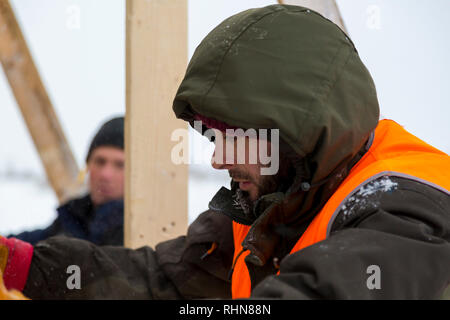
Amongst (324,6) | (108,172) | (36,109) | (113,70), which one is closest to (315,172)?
(324,6)

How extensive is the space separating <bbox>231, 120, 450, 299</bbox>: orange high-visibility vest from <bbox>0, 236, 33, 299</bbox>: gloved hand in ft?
1.69

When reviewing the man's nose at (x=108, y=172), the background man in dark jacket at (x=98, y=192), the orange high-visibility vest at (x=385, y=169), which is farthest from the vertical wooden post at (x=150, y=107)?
the man's nose at (x=108, y=172)

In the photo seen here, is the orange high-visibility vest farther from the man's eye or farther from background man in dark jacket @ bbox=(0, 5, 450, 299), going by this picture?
the man's eye

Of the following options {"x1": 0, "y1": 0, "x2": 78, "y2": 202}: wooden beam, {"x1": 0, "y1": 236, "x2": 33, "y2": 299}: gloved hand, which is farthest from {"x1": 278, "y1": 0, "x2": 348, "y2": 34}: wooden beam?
{"x1": 0, "y1": 0, "x2": 78, "y2": 202}: wooden beam

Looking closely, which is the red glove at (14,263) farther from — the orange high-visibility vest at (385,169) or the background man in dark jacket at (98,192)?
the background man in dark jacket at (98,192)

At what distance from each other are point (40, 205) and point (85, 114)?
106cm

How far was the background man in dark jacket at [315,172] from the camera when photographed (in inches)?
35.5

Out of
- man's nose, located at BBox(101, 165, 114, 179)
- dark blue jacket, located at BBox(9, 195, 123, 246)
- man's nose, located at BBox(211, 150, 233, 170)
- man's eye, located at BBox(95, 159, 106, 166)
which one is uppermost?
man's nose, located at BBox(211, 150, 233, 170)

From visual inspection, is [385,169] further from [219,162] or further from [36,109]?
[36,109]

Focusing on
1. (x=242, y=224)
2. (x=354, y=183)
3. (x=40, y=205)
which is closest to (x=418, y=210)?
(x=354, y=183)

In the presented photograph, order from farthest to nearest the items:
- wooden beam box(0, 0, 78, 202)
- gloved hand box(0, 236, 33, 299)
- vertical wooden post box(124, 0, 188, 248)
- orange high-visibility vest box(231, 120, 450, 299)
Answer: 1. wooden beam box(0, 0, 78, 202)
2. vertical wooden post box(124, 0, 188, 248)
3. gloved hand box(0, 236, 33, 299)
4. orange high-visibility vest box(231, 120, 450, 299)

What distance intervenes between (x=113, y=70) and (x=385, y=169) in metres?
2.27

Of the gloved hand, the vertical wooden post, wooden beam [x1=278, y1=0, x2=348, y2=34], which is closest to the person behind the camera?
the gloved hand

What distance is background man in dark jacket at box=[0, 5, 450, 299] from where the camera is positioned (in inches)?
35.5
